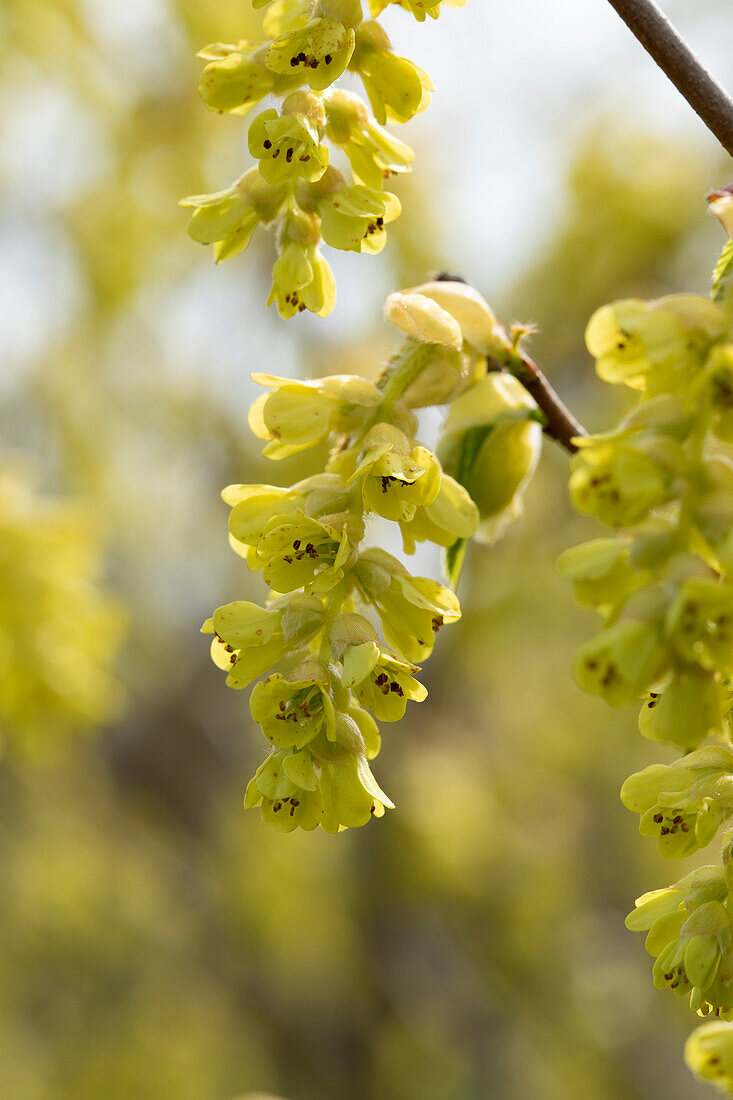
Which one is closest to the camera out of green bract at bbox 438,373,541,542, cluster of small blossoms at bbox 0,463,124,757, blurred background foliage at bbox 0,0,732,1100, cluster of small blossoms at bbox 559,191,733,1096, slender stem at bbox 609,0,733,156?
cluster of small blossoms at bbox 559,191,733,1096

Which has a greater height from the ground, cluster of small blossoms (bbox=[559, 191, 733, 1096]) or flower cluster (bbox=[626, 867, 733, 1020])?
cluster of small blossoms (bbox=[559, 191, 733, 1096])

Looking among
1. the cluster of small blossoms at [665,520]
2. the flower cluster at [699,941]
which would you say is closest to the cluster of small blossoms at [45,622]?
the flower cluster at [699,941]

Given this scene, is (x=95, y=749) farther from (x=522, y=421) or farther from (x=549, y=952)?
(x=522, y=421)

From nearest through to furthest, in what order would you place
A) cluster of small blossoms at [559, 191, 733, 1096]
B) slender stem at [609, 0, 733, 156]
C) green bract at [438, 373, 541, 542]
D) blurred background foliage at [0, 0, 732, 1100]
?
1. cluster of small blossoms at [559, 191, 733, 1096]
2. slender stem at [609, 0, 733, 156]
3. green bract at [438, 373, 541, 542]
4. blurred background foliage at [0, 0, 732, 1100]

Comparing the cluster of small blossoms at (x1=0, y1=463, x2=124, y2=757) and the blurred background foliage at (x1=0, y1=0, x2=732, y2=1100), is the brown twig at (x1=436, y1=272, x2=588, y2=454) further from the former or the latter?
the blurred background foliage at (x1=0, y1=0, x2=732, y2=1100)

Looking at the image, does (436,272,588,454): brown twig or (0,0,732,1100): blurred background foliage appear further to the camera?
(0,0,732,1100): blurred background foliage

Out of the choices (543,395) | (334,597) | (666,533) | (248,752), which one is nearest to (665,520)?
(666,533)


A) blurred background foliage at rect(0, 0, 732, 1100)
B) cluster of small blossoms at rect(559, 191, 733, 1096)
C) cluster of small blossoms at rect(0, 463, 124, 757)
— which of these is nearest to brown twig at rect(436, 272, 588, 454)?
cluster of small blossoms at rect(559, 191, 733, 1096)
